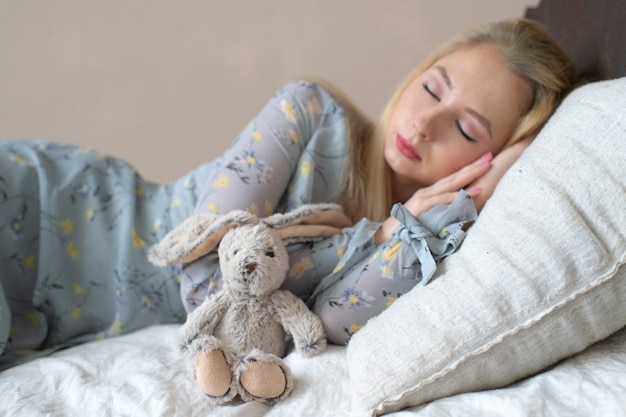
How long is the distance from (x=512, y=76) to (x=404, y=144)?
9.5 inches

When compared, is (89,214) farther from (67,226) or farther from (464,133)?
(464,133)

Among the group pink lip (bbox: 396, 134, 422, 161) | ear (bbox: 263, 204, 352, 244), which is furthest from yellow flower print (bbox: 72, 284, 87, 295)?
pink lip (bbox: 396, 134, 422, 161)

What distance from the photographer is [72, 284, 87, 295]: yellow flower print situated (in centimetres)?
116

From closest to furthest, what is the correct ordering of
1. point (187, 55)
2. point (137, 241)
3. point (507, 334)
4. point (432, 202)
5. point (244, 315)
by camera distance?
1. point (507, 334)
2. point (244, 315)
3. point (432, 202)
4. point (137, 241)
5. point (187, 55)

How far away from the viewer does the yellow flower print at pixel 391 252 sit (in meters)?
0.88

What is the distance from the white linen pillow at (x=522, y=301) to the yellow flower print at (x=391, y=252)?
120 millimetres

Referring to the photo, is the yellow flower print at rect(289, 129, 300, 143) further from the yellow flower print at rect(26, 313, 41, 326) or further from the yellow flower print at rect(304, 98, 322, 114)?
the yellow flower print at rect(26, 313, 41, 326)

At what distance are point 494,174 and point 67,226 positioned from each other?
81 cm

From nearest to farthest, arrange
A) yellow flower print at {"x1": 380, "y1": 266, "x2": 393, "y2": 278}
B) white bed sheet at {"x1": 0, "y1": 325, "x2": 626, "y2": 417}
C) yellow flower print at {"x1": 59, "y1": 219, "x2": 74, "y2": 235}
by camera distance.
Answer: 1. white bed sheet at {"x1": 0, "y1": 325, "x2": 626, "y2": 417}
2. yellow flower print at {"x1": 380, "y1": 266, "x2": 393, "y2": 278}
3. yellow flower print at {"x1": 59, "y1": 219, "x2": 74, "y2": 235}

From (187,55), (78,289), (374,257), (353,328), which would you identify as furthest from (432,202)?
(187,55)

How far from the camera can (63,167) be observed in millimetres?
1238

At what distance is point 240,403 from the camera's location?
2.52 ft

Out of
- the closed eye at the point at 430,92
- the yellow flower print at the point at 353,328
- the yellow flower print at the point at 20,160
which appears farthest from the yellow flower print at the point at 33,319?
the closed eye at the point at 430,92

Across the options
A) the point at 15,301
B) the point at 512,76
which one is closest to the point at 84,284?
the point at 15,301
